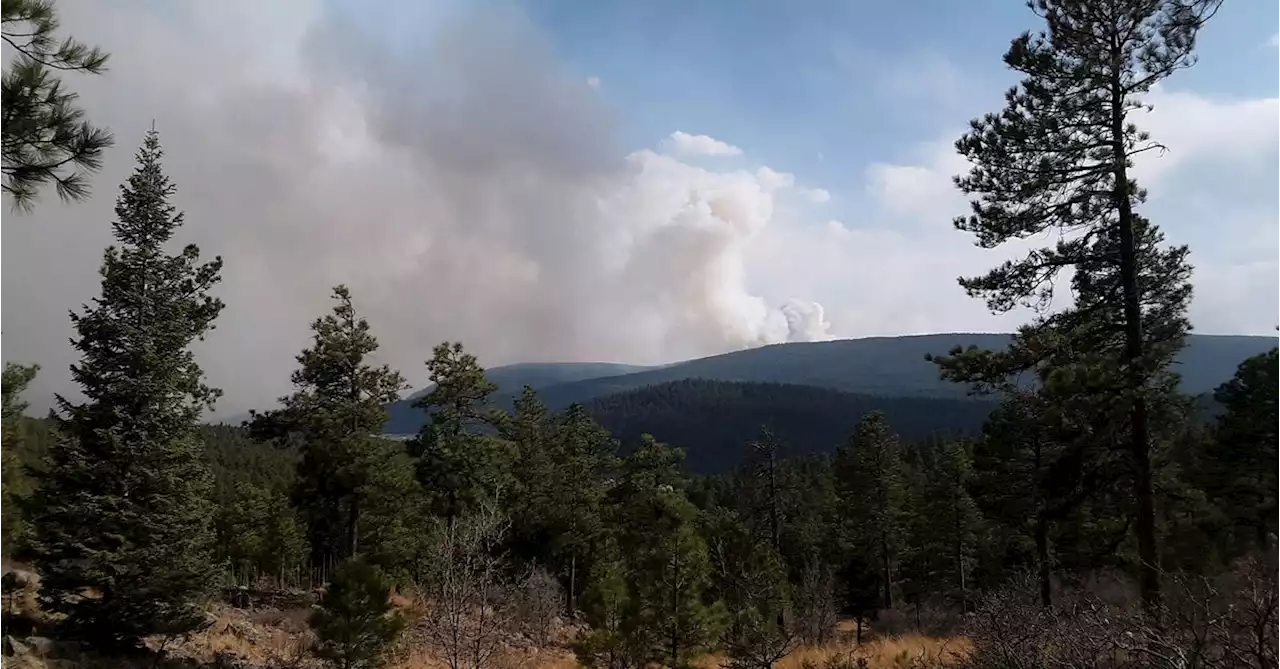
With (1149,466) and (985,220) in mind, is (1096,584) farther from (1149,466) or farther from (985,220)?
(985,220)

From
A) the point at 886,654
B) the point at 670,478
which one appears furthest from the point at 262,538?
the point at 886,654

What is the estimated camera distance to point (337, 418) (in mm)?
23844

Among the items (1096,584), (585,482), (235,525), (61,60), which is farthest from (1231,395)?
(235,525)

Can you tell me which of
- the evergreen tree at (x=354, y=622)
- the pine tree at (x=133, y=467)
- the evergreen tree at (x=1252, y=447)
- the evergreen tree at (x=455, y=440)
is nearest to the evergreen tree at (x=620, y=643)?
the evergreen tree at (x=354, y=622)

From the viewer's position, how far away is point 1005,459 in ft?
86.6

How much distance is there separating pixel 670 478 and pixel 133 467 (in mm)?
19733

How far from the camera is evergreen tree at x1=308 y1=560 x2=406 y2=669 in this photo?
14555 millimetres

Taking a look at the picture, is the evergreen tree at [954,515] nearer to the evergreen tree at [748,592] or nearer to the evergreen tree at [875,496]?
the evergreen tree at [875,496]

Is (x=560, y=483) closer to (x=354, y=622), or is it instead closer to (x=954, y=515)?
(x=354, y=622)

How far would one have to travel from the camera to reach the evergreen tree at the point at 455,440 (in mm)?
29606

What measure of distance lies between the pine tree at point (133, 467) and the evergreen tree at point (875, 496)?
102 ft

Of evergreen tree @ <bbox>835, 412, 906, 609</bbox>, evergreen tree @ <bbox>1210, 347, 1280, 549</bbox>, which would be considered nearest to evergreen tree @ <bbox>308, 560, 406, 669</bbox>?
evergreen tree @ <bbox>835, 412, 906, 609</bbox>

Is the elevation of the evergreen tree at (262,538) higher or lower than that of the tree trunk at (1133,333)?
lower

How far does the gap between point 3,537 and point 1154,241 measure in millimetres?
32253
